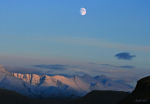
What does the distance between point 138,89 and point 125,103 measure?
1631cm

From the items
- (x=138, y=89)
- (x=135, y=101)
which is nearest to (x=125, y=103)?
(x=135, y=101)

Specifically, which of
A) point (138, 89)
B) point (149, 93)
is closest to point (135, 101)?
point (149, 93)

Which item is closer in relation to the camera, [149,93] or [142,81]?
[149,93]

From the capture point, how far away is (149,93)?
103562mm

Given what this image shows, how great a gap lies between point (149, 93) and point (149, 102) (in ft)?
42.0

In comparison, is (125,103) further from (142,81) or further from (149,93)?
(142,81)

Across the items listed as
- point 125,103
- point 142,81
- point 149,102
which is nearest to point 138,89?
point 142,81

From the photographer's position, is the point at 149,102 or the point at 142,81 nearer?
the point at 149,102

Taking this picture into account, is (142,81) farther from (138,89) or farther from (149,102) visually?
(149,102)

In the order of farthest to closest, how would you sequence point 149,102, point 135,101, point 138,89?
point 138,89
point 135,101
point 149,102

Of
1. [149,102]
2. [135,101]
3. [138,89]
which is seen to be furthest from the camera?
[138,89]

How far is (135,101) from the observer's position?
333 ft

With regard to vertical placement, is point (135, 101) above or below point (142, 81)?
below

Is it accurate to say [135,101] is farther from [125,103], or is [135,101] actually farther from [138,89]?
[138,89]
